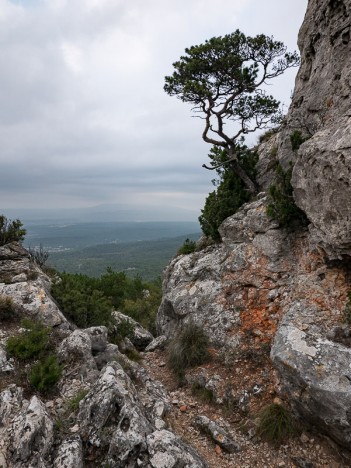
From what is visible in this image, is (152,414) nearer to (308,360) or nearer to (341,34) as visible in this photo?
(308,360)

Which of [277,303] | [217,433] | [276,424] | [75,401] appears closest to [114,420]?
[75,401]

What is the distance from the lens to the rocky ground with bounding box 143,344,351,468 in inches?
275

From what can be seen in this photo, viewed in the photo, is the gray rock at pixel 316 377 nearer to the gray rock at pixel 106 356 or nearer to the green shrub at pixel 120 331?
the gray rock at pixel 106 356

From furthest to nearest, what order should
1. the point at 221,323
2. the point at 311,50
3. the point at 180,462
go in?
the point at 311,50 → the point at 221,323 → the point at 180,462

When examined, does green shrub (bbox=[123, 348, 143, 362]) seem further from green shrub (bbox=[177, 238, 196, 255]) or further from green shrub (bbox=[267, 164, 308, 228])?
green shrub (bbox=[267, 164, 308, 228])

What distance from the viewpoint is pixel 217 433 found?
764cm

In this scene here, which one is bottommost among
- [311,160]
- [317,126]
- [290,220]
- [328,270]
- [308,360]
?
[308,360]

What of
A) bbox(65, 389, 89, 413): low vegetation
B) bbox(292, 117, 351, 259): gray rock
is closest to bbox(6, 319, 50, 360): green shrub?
bbox(65, 389, 89, 413): low vegetation

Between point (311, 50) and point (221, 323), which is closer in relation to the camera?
point (221, 323)

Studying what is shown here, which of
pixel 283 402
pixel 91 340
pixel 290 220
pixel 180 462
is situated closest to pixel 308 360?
pixel 283 402

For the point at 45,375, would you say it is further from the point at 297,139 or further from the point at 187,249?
the point at 297,139

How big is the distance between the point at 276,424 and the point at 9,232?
14.5 meters

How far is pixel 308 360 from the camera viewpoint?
7.23 metres

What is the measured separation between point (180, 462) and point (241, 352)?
14.1 feet
